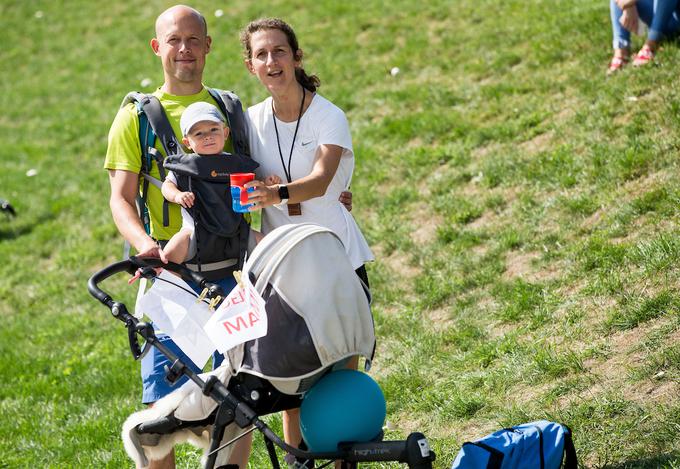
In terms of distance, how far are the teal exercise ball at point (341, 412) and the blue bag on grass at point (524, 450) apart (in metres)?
0.61

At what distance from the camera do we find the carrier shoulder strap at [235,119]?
428 centimetres

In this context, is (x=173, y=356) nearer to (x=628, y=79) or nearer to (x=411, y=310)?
(x=411, y=310)

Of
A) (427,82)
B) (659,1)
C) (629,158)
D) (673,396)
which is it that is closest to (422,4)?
(427,82)

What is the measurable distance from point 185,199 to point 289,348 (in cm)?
91

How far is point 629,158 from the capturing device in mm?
6602

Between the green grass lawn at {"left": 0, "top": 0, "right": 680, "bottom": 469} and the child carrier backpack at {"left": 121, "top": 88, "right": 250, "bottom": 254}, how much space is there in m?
1.70

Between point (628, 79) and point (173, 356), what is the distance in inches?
212

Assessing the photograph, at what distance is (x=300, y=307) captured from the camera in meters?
3.41

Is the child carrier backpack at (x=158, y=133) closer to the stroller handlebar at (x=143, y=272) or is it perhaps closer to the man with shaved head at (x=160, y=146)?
the man with shaved head at (x=160, y=146)

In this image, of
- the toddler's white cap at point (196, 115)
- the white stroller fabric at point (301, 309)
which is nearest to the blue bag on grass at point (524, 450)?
the white stroller fabric at point (301, 309)

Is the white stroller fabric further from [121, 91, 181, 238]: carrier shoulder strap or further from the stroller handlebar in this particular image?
[121, 91, 181, 238]: carrier shoulder strap

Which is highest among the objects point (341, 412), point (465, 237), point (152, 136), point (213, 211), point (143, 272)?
point (152, 136)

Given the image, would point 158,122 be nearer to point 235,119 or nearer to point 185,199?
point 235,119

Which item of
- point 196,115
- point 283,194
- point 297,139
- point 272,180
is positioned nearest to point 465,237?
point 297,139
